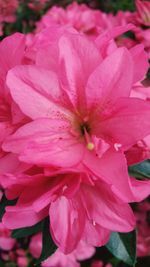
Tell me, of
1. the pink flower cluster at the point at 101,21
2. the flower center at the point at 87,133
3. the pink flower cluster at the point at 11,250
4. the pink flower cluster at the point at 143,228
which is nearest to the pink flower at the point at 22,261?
the pink flower cluster at the point at 11,250

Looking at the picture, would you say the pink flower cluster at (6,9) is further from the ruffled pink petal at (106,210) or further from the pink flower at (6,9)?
the ruffled pink petal at (106,210)

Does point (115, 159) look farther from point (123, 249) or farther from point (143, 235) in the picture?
point (143, 235)

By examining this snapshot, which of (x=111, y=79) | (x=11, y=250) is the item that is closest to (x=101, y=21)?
(x=11, y=250)

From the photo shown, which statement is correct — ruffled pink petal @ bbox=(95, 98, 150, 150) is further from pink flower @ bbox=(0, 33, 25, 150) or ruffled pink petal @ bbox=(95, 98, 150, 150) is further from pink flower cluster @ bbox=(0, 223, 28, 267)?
pink flower cluster @ bbox=(0, 223, 28, 267)

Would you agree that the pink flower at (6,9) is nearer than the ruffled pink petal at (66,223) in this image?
No

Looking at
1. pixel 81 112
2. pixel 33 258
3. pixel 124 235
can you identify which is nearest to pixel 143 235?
pixel 33 258

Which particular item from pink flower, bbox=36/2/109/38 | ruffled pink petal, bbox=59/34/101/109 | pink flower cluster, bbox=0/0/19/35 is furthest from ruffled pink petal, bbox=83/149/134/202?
pink flower cluster, bbox=0/0/19/35
